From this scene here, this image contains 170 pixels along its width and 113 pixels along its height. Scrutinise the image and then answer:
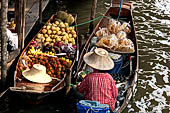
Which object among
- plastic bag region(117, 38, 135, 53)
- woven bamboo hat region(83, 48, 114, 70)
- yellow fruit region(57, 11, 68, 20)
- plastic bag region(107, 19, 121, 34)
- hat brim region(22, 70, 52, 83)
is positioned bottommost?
hat brim region(22, 70, 52, 83)

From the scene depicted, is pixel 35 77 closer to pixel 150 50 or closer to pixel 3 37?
pixel 3 37

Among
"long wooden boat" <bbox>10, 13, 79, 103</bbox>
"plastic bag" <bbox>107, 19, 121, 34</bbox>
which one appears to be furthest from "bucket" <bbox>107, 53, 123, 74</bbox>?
"plastic bag" <bbox>107, 19, 121, 34</bbox>

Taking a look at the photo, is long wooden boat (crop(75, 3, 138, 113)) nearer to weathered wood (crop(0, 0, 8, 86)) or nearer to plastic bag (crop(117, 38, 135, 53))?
plastic bag (crop(117, 38, 135, 53))

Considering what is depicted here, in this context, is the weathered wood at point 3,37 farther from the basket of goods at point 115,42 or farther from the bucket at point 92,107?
the basket of goods at point 115,42

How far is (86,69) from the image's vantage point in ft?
29.6

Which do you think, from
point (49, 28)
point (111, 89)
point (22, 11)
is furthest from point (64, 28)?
point (111, 89)

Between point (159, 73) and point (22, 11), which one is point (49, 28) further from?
point (159, 73)

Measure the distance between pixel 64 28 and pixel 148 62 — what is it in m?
3.34

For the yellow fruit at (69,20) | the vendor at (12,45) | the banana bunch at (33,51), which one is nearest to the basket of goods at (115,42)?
the yellow fruit at (69,20)

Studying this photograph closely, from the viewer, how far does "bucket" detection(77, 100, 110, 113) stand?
6590 millimetres

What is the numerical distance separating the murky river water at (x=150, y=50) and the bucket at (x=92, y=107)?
5.33 feet

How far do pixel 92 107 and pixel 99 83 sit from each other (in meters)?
0.56

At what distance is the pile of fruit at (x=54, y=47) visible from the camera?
8.56 meters

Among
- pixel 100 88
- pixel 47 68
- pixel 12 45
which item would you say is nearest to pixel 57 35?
pixel 12 45
